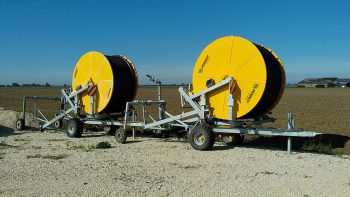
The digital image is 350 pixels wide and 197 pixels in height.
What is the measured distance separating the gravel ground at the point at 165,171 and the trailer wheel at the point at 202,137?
0.28 meters

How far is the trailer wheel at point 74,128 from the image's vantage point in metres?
15.2

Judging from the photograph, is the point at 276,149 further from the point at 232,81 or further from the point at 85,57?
the point at 85,57

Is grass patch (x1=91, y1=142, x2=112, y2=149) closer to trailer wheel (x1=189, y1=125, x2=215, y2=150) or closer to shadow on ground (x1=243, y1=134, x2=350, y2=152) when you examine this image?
trailer wheel (x1=189, y1=125, x2=215, y2=150)

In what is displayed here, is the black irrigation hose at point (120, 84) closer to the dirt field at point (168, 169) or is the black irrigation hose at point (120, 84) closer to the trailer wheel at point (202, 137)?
the dirt field at point (168, 169)

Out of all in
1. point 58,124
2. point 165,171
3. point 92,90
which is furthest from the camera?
point 58,124

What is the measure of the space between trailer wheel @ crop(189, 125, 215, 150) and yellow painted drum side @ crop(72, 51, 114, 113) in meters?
4.32

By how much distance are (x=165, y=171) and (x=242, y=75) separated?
414 cm

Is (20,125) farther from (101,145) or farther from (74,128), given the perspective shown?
(101,145)

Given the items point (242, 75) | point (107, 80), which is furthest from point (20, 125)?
point (242, 75)

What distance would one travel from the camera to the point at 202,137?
38.8ft

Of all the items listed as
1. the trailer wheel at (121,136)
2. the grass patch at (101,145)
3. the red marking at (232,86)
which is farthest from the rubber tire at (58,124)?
the red marking at (232,86)

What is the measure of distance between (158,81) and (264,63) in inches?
185

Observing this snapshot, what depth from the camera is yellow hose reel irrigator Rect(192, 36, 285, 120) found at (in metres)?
11.6

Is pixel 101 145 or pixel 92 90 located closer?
pixel 101 145
